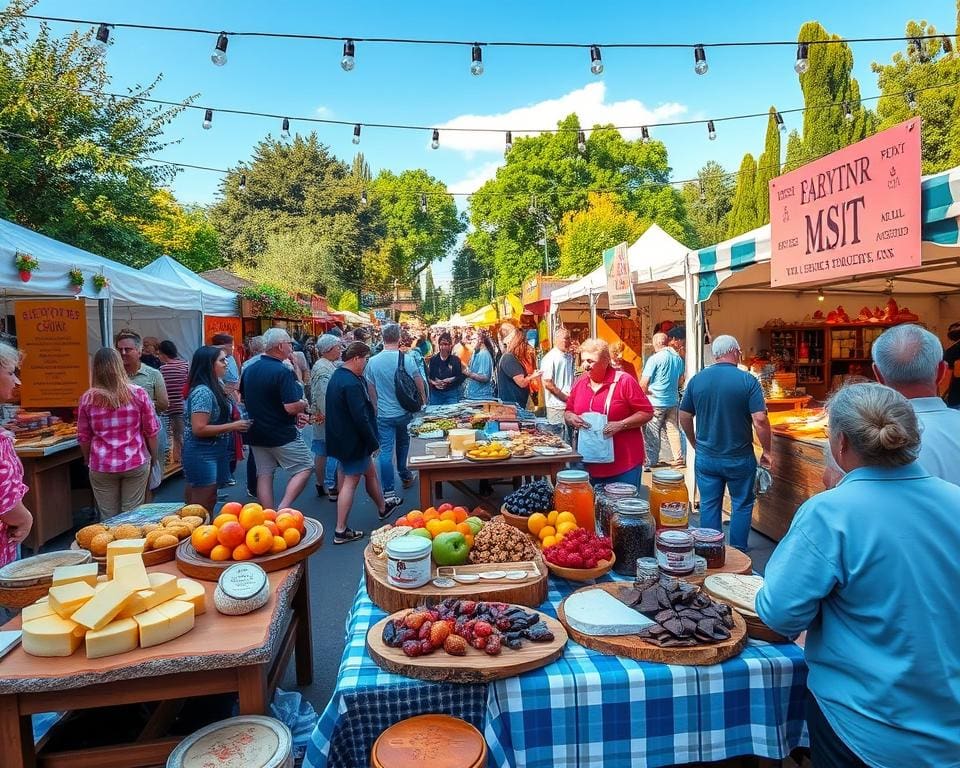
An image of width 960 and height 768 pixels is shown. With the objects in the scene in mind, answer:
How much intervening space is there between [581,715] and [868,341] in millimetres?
10089

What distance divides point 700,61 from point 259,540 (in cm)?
733

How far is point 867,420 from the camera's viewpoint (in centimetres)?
136

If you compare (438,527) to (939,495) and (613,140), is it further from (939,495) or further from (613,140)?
(613,140)

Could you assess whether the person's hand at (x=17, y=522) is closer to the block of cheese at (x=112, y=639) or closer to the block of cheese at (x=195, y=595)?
the block of cheese at (x=195, y=595)

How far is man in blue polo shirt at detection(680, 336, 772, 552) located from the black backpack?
2.99 m

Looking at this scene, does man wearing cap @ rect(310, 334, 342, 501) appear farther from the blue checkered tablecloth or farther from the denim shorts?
the blue checkered tablecloth

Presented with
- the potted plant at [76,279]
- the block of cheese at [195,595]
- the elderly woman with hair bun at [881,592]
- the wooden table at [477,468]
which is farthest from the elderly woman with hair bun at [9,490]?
the potted plant at [76,279]

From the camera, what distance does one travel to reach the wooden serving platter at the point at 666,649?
1.60m

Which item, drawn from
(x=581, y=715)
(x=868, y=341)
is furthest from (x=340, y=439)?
A: (x=868, y=341)

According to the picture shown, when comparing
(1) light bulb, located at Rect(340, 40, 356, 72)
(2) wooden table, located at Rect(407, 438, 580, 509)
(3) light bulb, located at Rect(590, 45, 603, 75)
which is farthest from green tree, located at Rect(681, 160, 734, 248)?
(2) wooden table, located at Rect(407, 438, 580, 509)

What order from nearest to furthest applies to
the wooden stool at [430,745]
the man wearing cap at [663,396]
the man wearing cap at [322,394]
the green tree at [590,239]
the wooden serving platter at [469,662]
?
1. the wooden stool at [430,745]
2. the wooden serving platter at [469,662]
3. the man wearing cap at [322,394]
4. the man wearing cap at [663,396]
5. the green tree at [590,239]

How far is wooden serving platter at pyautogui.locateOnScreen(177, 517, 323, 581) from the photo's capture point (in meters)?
2.15

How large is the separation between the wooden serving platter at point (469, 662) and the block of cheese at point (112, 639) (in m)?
0.71

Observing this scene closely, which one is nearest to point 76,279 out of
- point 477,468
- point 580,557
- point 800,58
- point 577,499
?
point 477,468
